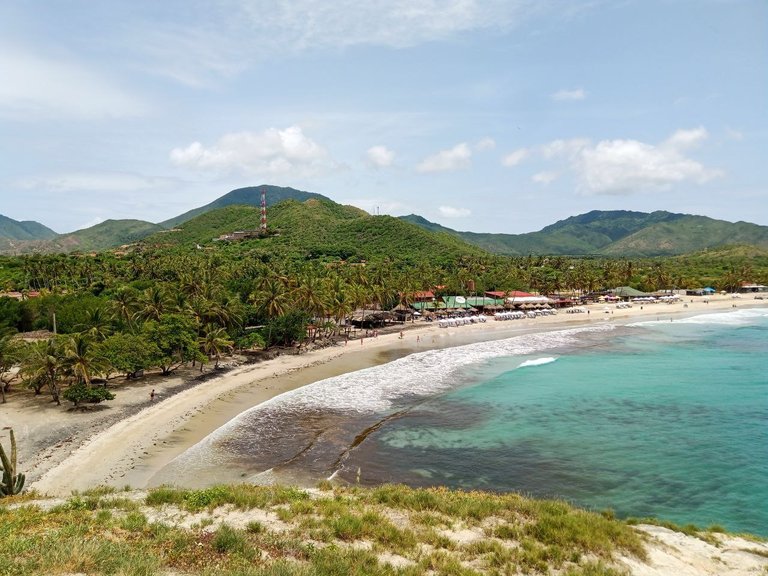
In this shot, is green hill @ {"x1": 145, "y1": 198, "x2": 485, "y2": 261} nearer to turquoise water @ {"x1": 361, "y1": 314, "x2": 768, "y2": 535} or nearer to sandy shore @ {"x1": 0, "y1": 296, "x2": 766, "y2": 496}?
sandy shore @ {"x1": 0, "y1": 296, "x2": 766, "y2": 496}

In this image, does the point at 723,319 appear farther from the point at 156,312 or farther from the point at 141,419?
the point at 141,419

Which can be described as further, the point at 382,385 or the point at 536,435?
the point at 382,385

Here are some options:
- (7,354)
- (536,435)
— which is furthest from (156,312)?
(536,435)

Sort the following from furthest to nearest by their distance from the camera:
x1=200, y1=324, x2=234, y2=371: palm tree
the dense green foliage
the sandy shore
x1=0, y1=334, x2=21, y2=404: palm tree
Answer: x1=200, y1=324, x2=234, y2=371: palm tree → the dense green foliage → x1=0, y1=334, x2=21, y2=404: palm tree → the sandy shore

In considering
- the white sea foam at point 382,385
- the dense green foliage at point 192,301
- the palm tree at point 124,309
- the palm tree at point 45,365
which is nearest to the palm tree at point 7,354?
the dense green foliage at point 192,301

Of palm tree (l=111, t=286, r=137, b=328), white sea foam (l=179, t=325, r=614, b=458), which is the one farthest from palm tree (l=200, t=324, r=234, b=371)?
white sea foam (l=179, t=325, r=614, b=458)

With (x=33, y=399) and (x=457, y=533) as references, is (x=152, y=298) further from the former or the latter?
(x=457, y=533)

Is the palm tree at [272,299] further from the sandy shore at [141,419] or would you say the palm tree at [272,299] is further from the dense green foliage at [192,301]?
the sandy shore at [141,419]
